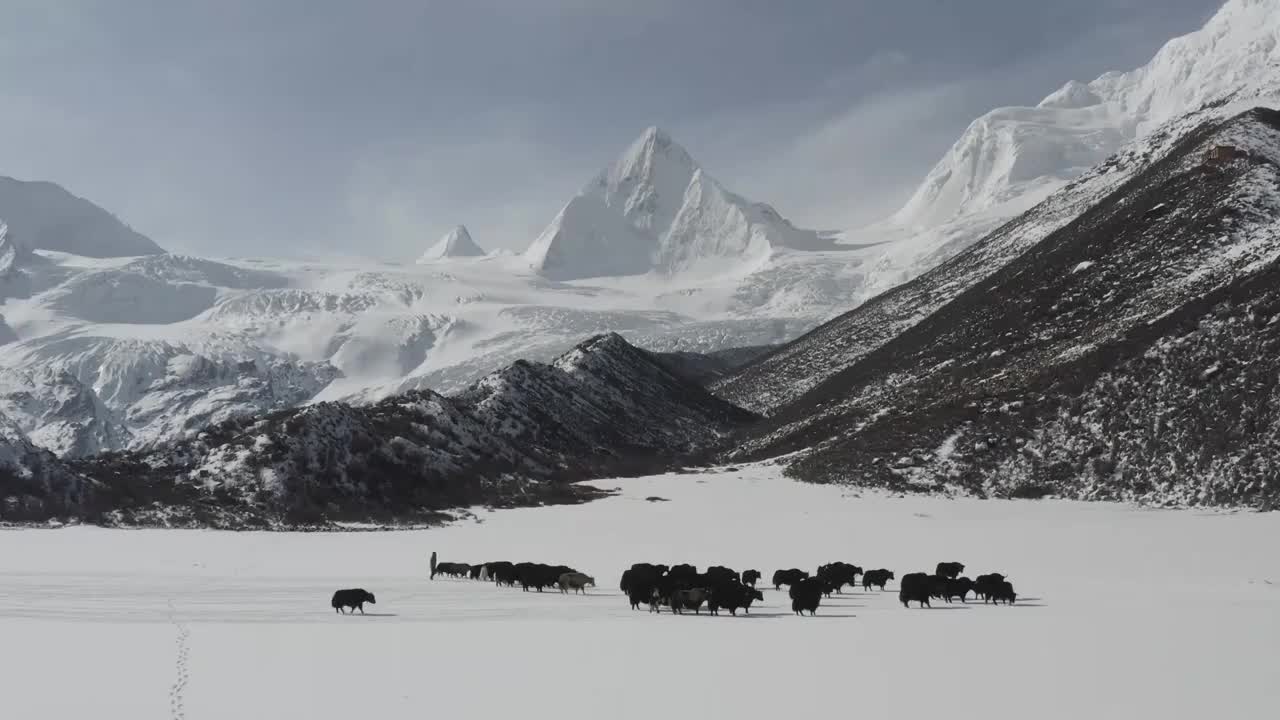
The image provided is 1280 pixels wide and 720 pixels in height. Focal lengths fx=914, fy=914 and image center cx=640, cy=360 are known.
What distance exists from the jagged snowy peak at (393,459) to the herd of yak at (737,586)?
36544 mm

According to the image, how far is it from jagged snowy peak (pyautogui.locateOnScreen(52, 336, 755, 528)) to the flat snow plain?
18.2 meters

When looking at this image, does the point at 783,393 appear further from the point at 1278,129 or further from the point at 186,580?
the point at 186,580

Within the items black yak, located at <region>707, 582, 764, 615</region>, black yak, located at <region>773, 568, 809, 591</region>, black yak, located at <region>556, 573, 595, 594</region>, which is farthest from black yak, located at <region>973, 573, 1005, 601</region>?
black yak, located at <region>556, 573, 595, 594</region>

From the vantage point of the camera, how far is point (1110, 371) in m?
67.2

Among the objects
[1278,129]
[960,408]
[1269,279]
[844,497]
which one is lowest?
[844,497]

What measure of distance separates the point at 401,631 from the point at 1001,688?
14446 millimetres

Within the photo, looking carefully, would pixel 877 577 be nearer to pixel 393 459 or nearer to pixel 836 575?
pixel 836 575

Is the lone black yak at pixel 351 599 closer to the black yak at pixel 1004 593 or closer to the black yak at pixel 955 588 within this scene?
the black yak at pixel 955 588

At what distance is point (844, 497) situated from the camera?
66125mm

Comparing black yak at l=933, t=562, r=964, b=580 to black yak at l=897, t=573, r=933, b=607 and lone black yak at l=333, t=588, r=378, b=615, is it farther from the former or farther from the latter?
lone black yak at l=333, t=588, r=378, b=615

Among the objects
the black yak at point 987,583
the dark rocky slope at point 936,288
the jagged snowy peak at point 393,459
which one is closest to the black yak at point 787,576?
the black yak at point 987,583

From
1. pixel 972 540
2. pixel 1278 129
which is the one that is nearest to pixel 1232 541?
pixel 972 540

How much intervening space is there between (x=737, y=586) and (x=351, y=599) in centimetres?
1240

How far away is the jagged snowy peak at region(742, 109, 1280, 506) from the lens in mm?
57344
